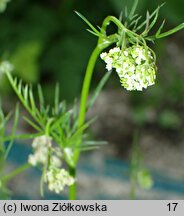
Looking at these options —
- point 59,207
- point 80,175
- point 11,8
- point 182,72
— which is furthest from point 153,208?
point 182,72

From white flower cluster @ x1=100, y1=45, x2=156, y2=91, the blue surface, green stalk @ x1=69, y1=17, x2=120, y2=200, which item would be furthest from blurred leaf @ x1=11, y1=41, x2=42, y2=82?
white flower cluster @ x1=100, y1=45, x2=156, y2=91

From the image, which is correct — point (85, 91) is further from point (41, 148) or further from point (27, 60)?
point (27, 60)

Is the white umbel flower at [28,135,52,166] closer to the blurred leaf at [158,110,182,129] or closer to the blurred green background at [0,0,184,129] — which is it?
the blurred green background at [0,0,184,129]

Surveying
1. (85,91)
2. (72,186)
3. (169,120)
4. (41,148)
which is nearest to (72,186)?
(72,186)

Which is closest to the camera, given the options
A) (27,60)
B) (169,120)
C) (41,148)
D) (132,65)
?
(132,65)

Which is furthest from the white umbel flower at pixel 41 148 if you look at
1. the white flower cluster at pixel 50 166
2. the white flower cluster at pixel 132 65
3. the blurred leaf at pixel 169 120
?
the blurred leaf at pixel 169 120

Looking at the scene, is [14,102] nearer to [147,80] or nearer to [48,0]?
[48,0]

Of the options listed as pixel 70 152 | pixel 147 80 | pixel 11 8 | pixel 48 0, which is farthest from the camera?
pixel 48 0
